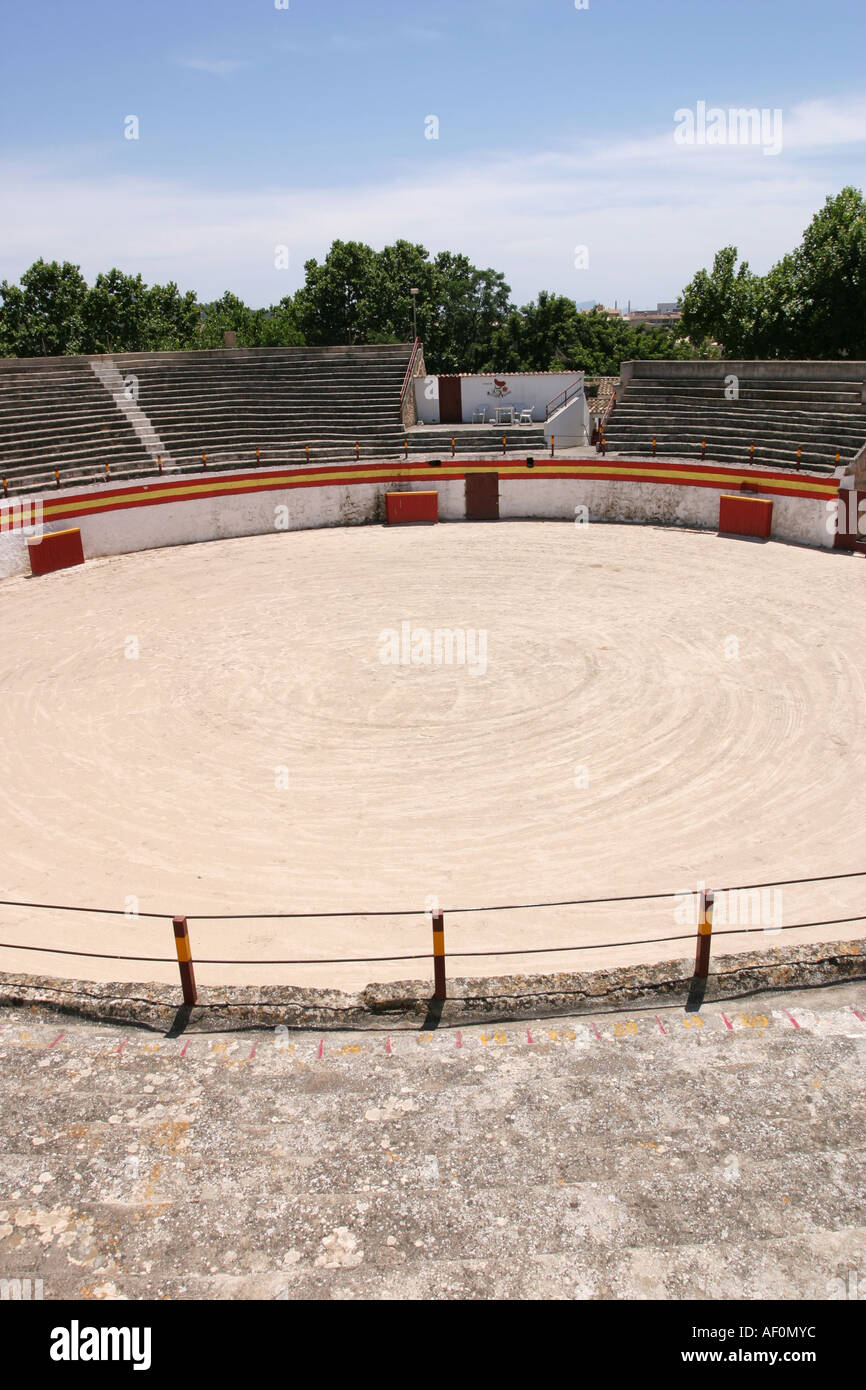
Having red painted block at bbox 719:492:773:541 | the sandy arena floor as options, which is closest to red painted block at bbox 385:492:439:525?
the sandy arena floor

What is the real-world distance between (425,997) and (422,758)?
8652 mm

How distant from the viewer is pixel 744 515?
108ft

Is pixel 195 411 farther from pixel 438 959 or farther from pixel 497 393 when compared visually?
pixel 438 959

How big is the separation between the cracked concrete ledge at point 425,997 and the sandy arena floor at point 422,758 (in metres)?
2.18

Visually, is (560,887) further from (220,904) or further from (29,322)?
(29,322)

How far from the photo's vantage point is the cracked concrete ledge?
8188mm

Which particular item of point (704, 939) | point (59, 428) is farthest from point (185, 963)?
point (59, 428)

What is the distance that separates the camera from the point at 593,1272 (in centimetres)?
548
